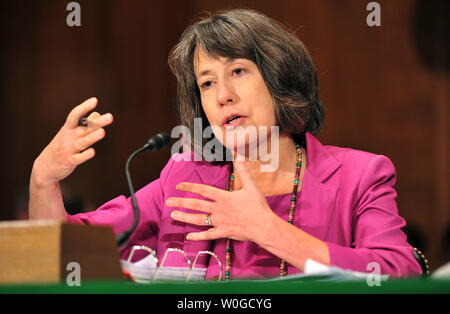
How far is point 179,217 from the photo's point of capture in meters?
1.57

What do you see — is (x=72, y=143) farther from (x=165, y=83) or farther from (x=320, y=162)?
(x=165, y=83)

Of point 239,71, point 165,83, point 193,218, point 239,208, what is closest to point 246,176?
point 239,208

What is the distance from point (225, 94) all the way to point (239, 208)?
41cm

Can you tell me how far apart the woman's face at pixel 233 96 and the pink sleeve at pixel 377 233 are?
13.8 inches

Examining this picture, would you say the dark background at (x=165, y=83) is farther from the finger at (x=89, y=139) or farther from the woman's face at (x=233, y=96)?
the finger at (x=89, y=139)

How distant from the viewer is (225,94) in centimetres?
170

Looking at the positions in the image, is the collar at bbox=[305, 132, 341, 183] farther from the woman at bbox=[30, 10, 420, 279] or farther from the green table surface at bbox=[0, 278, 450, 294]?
the green table surface at bbox=[0, 278, 450, 294]

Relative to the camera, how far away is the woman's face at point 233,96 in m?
1.71

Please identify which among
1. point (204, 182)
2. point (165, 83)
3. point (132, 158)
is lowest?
point (204, 182)

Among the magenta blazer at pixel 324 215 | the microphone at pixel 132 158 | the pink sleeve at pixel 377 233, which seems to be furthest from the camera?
the magenta blazer at pixel 324 215

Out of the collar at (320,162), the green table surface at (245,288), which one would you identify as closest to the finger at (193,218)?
the collar at (320,162)
